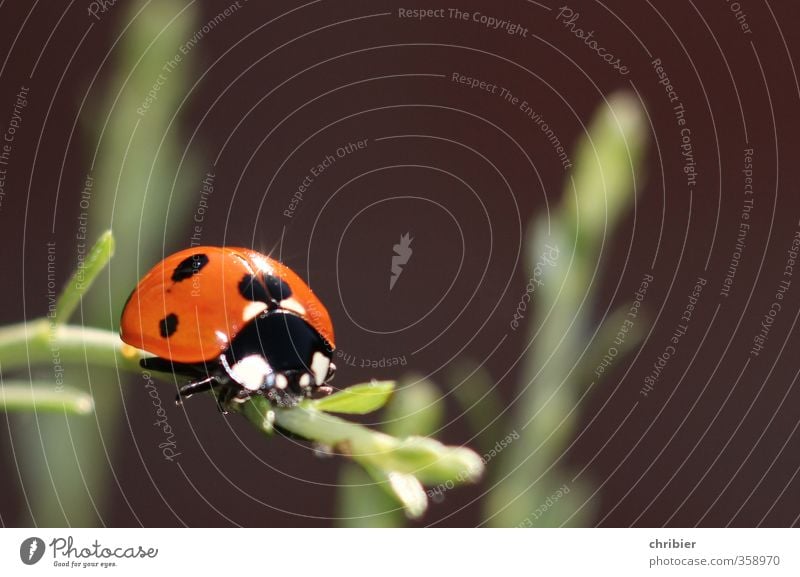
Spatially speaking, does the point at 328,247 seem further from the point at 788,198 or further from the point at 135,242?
the point at 788,198

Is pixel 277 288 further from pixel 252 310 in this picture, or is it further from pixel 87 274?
pixel 87 274

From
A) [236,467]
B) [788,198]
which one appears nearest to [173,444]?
[236,467]

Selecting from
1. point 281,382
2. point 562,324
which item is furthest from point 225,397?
point 562,324

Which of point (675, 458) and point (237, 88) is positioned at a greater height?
point (237, 88)

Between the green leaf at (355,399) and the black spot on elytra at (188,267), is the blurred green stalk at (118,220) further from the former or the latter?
the green leaf at (355,399)

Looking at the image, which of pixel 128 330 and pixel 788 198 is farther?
pixel 788 198

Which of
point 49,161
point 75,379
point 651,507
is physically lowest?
point 651,507
